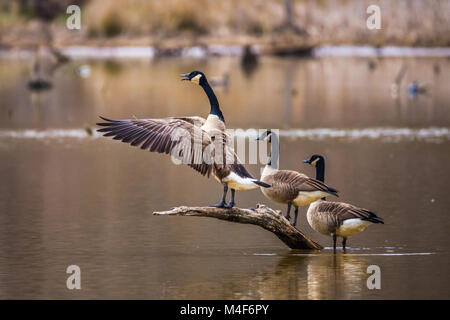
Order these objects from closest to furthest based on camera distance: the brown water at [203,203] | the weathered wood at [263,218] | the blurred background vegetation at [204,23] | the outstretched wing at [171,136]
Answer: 1. the outstretched wing at [171,136]
2. the weathered wood at [263,218]
3. the brown water at [203,203]
4. the blurred background vegetation at [204,23]

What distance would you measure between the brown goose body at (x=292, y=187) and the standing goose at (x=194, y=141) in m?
1.31

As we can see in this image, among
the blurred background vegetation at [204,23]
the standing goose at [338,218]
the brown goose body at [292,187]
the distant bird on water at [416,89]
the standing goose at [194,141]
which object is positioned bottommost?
the standing goose at [338,218]

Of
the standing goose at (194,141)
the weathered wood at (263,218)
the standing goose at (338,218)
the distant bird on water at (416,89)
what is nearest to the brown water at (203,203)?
the weathered wood at (263,218)

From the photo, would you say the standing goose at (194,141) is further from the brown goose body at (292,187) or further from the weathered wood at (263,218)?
the brown goose body at (292,187)

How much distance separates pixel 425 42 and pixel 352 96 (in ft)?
90.0

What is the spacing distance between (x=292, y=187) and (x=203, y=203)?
4.73 m

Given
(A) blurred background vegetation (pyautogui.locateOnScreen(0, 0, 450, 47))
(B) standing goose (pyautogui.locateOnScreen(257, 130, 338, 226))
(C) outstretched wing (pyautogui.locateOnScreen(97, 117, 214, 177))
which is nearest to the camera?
(C) outstretched wing (pyautogui.locateOnScreen(97, 117, 214, 177))

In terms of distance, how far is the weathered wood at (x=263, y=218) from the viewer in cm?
1174

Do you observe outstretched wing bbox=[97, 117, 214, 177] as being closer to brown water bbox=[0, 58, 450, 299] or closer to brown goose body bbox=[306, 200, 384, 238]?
brown water bbox=[0, 58, 450, 299]

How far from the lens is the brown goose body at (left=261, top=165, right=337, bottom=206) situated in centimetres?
1281

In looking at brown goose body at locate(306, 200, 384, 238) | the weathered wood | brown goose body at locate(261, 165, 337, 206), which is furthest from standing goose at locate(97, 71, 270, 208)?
brown goose body at locate(306, 200, 384, 238)

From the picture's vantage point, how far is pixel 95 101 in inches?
1539

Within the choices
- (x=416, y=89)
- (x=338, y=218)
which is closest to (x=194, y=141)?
(x=338, y=218)

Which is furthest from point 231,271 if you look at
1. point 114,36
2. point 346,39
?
point 114,36
